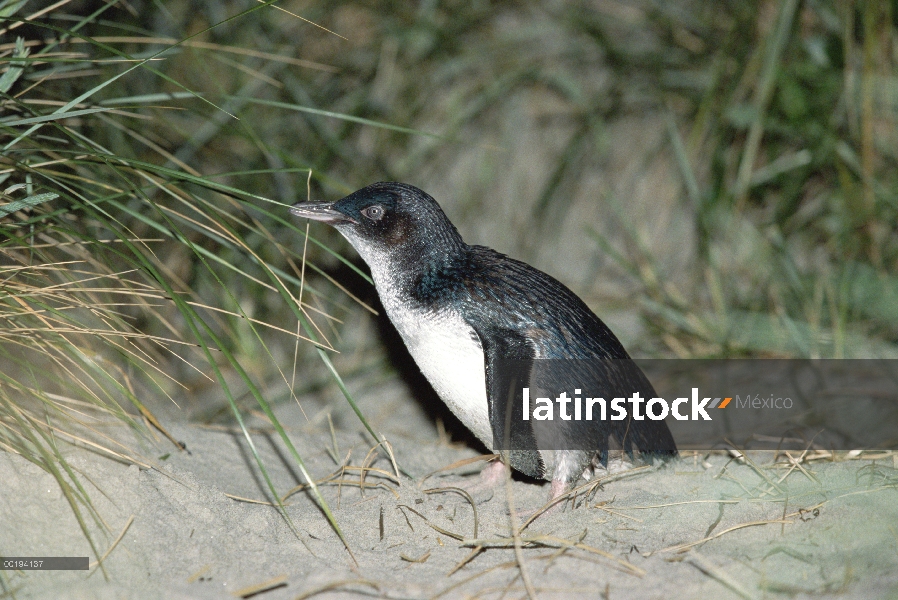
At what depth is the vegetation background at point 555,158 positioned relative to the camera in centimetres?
373

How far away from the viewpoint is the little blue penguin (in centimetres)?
235

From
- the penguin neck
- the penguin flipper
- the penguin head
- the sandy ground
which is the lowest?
the sandy ground

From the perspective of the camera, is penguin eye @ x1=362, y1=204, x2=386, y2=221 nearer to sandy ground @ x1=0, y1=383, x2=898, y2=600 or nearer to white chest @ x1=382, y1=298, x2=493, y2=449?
white chest @ x1=382, y1=298, x2=493, y2=449

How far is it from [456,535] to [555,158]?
2899 millimetres

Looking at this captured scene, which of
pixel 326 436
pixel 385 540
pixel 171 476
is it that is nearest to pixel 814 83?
pixel 326 436

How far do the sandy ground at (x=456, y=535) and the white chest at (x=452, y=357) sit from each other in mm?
298

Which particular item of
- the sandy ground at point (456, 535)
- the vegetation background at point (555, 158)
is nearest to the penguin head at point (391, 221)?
the sandy ground at point (456, 535)

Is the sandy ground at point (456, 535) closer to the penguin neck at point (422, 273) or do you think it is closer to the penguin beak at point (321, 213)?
the penguin neck at point (422, 273)

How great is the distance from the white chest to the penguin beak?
0.33 m

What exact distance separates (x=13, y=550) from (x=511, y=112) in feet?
11.4

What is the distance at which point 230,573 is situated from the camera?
6.42ft

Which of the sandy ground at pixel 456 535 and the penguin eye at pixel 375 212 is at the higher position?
the penguin eye at pixel 375 212

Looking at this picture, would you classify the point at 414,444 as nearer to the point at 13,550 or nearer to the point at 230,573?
the point at 230,573

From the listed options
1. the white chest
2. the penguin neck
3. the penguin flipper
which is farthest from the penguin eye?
the penguin flipper
